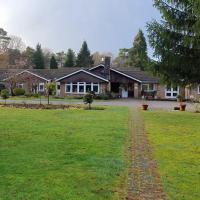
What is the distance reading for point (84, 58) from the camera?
95.0 metres

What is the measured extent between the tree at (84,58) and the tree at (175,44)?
210 feet

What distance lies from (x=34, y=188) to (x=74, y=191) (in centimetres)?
74

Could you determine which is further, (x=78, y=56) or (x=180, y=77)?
(x=78, y=56)

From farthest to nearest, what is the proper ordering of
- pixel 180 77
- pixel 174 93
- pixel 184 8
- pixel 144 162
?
1. pixel 174 93
2. pixel 180 77
3. pixel 184 8
4. pixel 144 162

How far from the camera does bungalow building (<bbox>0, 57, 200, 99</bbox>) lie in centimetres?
6538

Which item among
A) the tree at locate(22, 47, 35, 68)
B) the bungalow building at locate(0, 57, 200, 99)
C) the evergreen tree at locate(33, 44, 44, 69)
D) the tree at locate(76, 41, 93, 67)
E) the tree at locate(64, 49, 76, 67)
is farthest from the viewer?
the tree at locate(22, 47, 35, 68)

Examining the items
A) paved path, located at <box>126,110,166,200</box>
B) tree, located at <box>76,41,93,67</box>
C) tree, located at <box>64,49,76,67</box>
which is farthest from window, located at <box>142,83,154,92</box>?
paved path, located at <box>126,110,166,200</box>

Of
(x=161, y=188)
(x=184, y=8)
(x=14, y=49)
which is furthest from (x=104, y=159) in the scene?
(x=14, y=49)

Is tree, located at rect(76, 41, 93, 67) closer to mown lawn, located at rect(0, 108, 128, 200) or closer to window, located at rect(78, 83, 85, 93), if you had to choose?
window, located at rect(78, 83, 85, 93)

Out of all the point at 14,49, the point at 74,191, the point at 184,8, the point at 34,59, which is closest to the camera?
the point at 74,191

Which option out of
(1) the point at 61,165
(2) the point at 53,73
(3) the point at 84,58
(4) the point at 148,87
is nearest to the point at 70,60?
(3) the point at 84,58

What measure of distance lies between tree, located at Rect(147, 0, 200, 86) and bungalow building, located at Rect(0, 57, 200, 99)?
33718 mm

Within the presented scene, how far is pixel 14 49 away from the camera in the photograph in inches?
4205

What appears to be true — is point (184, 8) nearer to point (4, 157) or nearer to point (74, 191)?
point (4, 157)
